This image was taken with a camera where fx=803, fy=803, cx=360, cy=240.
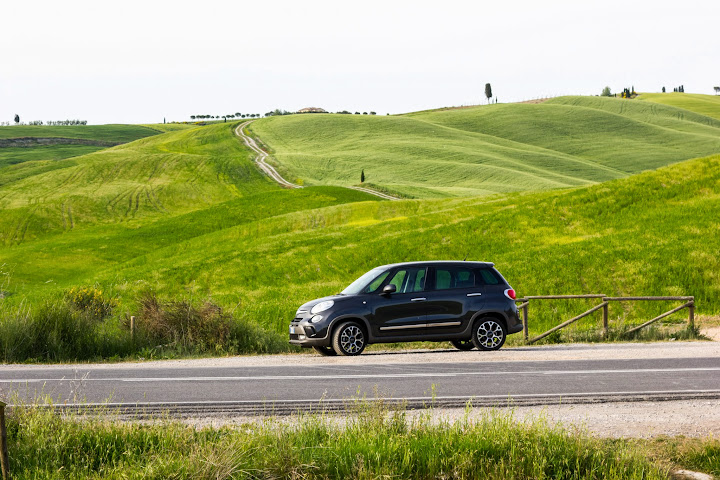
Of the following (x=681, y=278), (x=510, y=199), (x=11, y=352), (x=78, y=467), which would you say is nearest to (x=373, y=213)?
(x=510, y=199)

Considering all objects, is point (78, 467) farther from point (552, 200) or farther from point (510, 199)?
point (510, 199)

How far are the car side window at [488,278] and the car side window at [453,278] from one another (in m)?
0.22

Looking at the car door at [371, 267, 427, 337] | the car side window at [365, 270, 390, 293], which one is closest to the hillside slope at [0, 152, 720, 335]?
the car side window at [365, 270, 390, 293]

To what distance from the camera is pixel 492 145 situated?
429ft

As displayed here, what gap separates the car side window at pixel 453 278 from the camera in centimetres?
1836

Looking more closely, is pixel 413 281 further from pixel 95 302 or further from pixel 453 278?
pixel 95 302

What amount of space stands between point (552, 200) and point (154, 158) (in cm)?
7211

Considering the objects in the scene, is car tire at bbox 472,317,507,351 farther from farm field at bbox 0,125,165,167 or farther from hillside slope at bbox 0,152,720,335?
farm field at bbox 0,125,165,167

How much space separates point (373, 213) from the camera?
6203 cm

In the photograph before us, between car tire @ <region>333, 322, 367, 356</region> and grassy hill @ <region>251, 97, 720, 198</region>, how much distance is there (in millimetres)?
63503

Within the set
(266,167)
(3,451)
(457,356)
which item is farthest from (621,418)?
(266,167)

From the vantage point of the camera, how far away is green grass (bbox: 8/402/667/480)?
6691 millimetres

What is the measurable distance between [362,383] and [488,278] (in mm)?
6626

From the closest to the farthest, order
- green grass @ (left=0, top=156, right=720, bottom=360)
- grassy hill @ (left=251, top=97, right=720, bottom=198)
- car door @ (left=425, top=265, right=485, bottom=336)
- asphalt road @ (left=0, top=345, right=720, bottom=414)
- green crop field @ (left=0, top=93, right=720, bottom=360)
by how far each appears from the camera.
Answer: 1. asphalt road @ (left=0, top=345, right=720, bottom=414)
2. car door @ (left=425, top=265, right=485, bottom=336)
3. green crop field @ (left=0, top=93, right=720, bottom=360)
4. green grass @ (left=0, top=156, right=720, bottom=360)
5. grassy hill @ (left=251, top=97, right=720, bottom=198)
